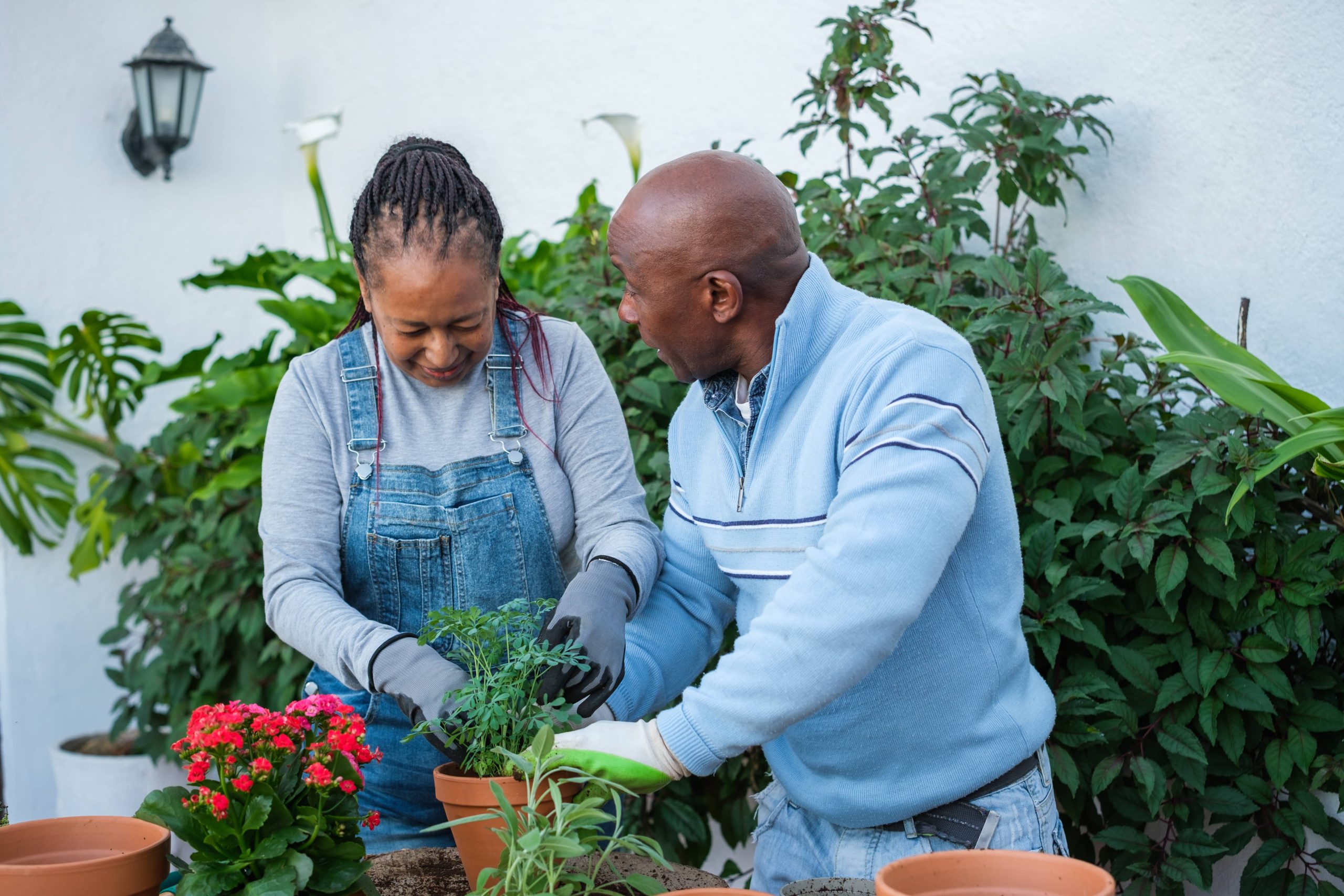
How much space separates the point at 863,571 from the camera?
1.26 m

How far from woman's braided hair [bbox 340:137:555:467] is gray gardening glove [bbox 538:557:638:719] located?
1.15 feet

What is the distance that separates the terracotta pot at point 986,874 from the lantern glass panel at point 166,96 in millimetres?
4381

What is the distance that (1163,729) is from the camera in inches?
85.6

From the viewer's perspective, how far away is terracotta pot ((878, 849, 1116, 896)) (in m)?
1.07

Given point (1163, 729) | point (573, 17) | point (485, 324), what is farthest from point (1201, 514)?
point (573, 17)

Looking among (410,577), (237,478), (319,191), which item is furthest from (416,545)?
(319,191)

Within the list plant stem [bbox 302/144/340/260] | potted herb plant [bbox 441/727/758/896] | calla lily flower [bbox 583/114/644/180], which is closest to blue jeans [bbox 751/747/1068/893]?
potted herb plant [bbox 441/727/758/896]

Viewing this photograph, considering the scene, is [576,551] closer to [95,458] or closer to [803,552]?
[803,552]

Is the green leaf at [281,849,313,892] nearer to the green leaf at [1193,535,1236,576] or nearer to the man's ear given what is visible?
the man's ear

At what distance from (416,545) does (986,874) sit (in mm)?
990

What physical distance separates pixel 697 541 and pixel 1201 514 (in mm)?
1023

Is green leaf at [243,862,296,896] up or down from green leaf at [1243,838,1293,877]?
up

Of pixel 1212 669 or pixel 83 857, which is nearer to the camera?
pixel 83 857

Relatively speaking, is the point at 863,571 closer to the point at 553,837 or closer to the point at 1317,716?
the point at 553,837
